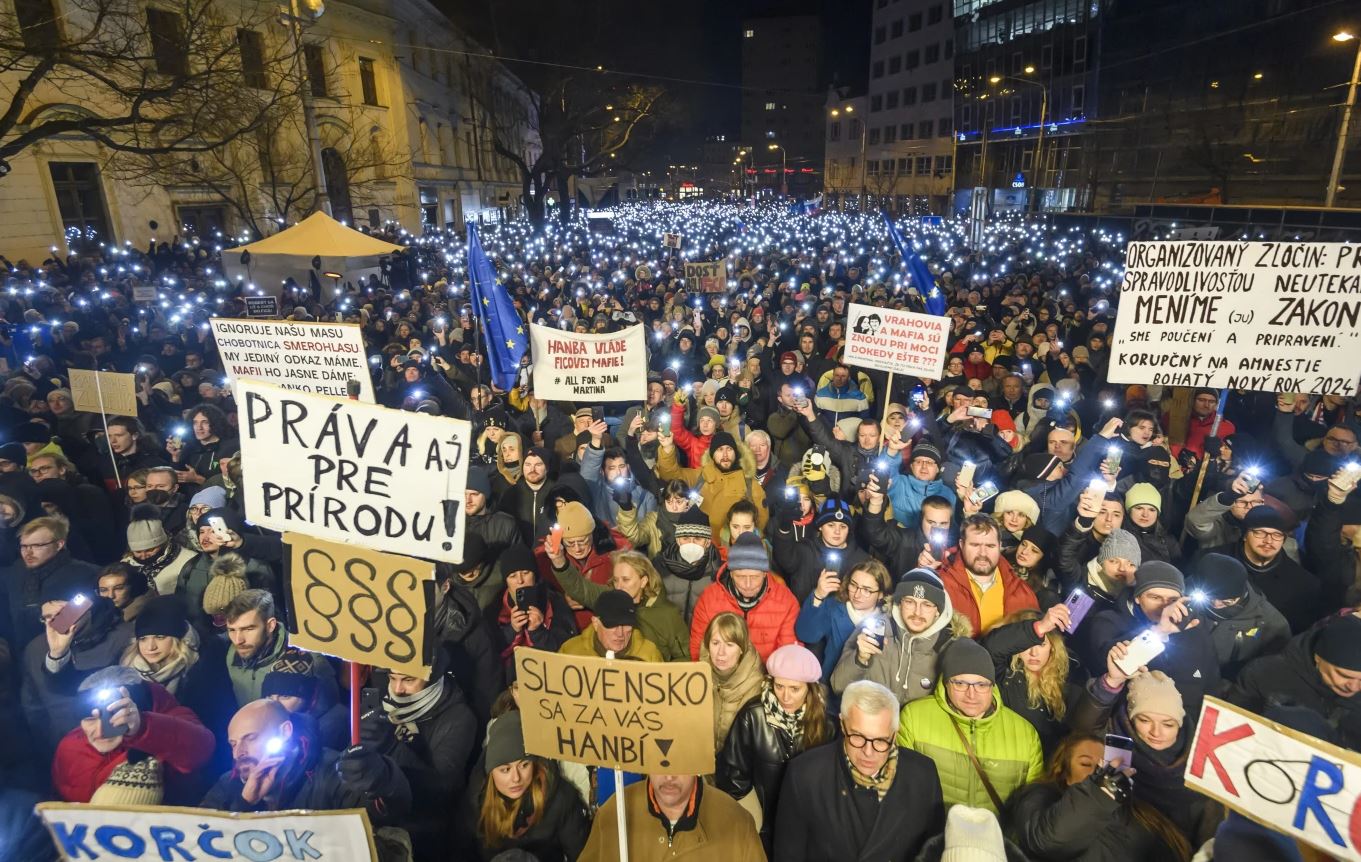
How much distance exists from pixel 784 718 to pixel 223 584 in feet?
11.5

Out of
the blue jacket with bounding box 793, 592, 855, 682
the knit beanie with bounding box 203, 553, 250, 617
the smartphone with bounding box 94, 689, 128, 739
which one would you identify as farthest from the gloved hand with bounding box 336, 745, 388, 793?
the blue jacket with bounding box 793, 592, 855, 682

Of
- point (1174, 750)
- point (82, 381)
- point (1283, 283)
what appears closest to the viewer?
point (1174, 750)

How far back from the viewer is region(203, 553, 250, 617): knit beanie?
14.6 feet

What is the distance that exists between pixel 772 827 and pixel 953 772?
35.7 inches

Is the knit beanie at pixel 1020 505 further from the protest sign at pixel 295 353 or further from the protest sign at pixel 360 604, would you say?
the protest sign at pixel 295 353

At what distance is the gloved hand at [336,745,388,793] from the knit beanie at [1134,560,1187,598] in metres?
3.85

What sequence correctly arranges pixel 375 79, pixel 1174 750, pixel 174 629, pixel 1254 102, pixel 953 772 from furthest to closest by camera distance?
pixel 375 79
pixel 1254 102
pixel 174 629
pixel 953 772
pixel 1174 750

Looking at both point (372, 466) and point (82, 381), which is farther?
point (82, 381)

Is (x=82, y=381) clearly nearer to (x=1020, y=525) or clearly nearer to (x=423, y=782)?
(x=423, y=782)

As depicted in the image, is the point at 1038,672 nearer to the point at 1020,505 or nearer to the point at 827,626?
the point at 827,626

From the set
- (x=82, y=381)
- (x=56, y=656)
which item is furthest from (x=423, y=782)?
(x=82, y=381)

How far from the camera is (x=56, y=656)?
391 cm

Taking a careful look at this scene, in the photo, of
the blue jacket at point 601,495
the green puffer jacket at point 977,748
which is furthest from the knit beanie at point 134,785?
the blue jacket at point 601,495

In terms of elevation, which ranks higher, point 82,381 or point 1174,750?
point 82,381
